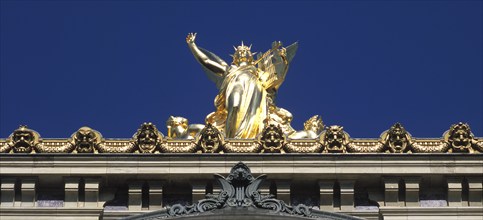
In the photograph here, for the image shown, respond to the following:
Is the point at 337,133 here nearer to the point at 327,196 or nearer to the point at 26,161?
the point at 327,196

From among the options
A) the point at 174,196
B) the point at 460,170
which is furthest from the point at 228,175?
the point at 460,170

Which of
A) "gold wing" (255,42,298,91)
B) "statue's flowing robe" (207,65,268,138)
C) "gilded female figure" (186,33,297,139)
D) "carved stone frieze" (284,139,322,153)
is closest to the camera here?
"carved stone frieze" (284,139,322,153)

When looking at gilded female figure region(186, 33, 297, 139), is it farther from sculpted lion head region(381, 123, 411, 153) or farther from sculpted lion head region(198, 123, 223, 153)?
sculpted lion head region(381, 123, 411, 153)

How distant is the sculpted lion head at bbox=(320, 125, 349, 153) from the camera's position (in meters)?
58.9

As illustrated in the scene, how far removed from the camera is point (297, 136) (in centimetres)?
6134

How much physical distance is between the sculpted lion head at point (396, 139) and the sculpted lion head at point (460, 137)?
93 centimetres

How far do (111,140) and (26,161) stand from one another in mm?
1996

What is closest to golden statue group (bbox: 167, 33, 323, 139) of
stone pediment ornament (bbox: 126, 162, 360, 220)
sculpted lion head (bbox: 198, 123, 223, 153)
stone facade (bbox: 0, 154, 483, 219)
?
sculpted lion head (bbox: 198, 123, 223, 153)

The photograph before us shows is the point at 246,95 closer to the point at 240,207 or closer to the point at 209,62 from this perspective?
the point at 209,62

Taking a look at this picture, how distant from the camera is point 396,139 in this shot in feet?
194

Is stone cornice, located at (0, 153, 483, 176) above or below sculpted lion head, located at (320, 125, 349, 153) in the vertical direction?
below

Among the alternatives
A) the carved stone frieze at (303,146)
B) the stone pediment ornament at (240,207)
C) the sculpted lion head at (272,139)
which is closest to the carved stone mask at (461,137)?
the carved stone frieze at (303,146)

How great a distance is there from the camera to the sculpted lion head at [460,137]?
193 feet

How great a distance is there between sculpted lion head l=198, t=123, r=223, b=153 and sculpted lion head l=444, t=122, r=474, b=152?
16.8 ft
